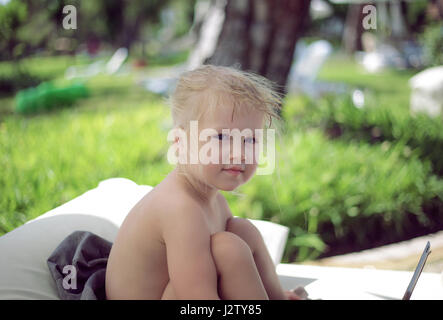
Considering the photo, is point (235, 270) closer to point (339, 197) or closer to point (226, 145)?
point (226, 145)

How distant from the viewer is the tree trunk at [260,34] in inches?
157

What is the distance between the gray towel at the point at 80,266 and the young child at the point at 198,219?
0.09 metres

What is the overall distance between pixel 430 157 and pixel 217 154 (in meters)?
3.39

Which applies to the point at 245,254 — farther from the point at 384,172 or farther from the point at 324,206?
the point at 384,172

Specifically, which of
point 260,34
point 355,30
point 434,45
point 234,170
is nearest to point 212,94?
point 234,170

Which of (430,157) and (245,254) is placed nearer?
(245,254)

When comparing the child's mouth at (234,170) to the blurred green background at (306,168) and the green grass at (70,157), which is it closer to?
the blurred green background at (306,168)

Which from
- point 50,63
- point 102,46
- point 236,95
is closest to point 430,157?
point 236,95

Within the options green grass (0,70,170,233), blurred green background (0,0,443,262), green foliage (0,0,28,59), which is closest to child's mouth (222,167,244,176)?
blurred green background (0,0,443,262)

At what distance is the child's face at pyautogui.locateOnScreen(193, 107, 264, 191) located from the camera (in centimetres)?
138

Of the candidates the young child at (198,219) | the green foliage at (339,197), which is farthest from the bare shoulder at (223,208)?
the green foliage at (339,197)

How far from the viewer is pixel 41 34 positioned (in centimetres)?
1049

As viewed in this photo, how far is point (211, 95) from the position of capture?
1.40 meters

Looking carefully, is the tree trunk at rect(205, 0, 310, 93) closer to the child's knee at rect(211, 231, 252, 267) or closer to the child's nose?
the child's nose
